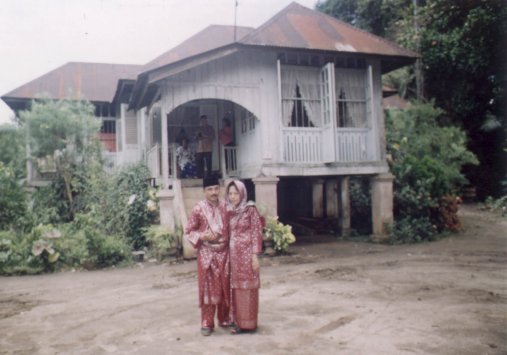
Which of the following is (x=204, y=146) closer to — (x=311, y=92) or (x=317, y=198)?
(x=311, y=92)

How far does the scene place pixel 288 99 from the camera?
38.2 ft

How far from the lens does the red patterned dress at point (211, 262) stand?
483 cm

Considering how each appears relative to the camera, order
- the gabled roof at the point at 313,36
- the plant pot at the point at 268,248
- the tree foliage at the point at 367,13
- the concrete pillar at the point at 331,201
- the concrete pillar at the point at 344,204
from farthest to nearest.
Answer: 1. the tree foliage at the point at 367,13
2. the concrete pillar at the point at 331,201
3. the concrete pillar at the point at 344,204
4. the gabled roof at the point at 313,36
5. the plant pot at the point at 268,248

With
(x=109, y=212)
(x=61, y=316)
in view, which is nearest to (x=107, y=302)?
(x=61, y=316)

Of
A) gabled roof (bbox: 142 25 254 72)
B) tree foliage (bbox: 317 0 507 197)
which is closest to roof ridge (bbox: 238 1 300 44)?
gabled roof (bbox: 142 25 254 72)

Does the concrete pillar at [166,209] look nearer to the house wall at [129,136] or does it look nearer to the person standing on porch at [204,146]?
the person standing on porch at [204,146]

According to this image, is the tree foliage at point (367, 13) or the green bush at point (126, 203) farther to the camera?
the tree foliage at point (367, 13)

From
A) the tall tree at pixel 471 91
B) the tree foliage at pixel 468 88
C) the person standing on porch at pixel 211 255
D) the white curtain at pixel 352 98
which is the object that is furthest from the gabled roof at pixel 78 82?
the person standing on porch at pixel 211 255

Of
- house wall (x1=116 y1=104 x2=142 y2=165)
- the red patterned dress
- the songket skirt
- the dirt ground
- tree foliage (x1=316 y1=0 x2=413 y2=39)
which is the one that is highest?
tree foliage (x1=316 y1=0 x2=413 y2=39)

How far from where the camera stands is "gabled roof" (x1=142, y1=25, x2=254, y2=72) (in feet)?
43.0

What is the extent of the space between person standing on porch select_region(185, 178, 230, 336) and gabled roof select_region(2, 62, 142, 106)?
39.7 feet

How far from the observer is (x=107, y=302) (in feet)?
21.8

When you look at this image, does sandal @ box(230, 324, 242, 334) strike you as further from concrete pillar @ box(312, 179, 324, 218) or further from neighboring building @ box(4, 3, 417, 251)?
concrete pillar @ box(312, 179, 324, 218)

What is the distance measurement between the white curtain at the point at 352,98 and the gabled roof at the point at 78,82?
783 cm
